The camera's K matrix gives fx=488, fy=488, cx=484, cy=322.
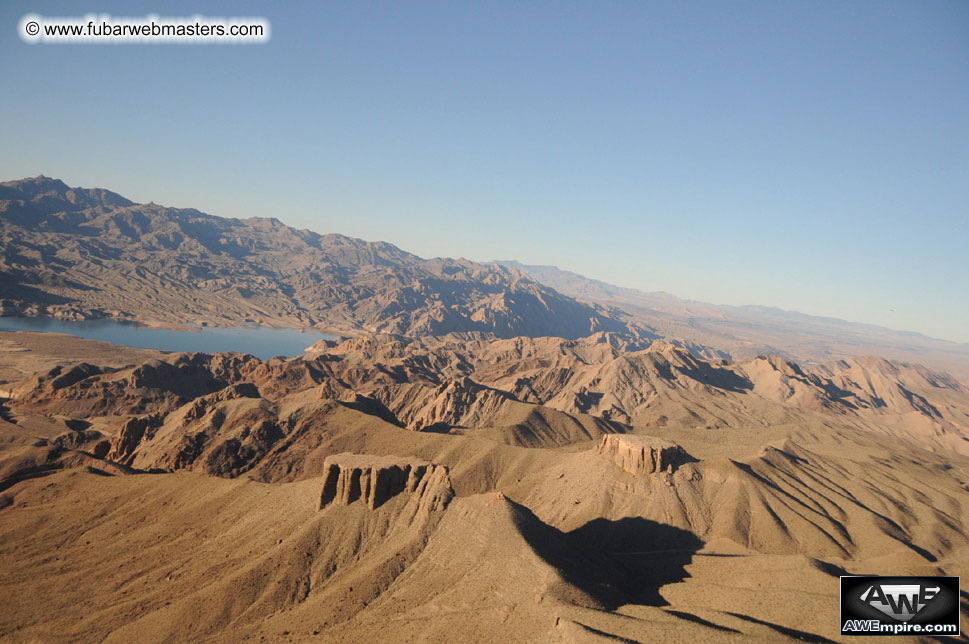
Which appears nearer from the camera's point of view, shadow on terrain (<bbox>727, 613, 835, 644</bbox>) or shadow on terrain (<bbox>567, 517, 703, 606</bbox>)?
shadow on terrain (<bbox>727, 613, 835, 644</bbox>)

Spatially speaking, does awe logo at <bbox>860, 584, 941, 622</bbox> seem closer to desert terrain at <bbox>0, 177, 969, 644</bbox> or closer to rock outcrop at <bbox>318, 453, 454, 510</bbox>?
desert terrain at <bbox>0, 177, 969, 644</bbox>

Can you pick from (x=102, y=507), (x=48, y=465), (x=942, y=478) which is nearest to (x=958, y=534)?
(x=942, y=478)

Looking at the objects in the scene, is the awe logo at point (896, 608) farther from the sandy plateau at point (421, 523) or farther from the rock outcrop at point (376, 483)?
the rock outcrop at point (376, 483)

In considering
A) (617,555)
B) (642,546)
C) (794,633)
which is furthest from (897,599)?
(642,546)

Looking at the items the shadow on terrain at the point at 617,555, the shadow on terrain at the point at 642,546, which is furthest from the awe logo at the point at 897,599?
the shadow on terrain at the point at 642,546

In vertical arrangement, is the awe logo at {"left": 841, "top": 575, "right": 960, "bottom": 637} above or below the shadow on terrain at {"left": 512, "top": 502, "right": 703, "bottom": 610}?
above

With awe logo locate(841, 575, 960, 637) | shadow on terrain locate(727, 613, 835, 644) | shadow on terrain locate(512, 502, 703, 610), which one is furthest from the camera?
shadow on terrain locate(512, 502, 703, 610)

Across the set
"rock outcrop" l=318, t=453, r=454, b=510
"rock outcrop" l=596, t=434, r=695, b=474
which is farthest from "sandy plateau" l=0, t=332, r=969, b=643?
"rock outcrop" l=596, t=434, r=695, b=474
